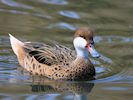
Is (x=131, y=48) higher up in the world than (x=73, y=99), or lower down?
higher up

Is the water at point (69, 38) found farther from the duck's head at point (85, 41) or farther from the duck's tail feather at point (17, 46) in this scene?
the duck's head at point (85, 41)

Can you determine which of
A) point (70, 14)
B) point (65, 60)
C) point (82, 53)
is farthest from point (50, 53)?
point (70, 14)

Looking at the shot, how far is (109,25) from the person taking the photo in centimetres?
1443

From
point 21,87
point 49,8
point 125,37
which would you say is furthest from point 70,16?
point 21,87

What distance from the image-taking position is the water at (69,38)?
1092 cm

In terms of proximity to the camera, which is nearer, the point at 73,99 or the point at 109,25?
the point at 73,99

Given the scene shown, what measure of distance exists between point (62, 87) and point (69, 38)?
2277mm

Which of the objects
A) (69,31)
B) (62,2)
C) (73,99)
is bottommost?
(73,99)

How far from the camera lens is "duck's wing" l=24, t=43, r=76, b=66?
11.8 metres

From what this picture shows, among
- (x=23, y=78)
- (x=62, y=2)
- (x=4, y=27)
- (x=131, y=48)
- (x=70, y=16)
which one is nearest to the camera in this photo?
(x=23, y=78)

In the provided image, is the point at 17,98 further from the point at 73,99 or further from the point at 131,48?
the point at 131,48

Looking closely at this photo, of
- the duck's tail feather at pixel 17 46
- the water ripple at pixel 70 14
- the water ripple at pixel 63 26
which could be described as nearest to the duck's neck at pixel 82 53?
the duck's tail feather at pixel 17 46

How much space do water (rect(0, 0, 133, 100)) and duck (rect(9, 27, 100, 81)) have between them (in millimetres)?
173

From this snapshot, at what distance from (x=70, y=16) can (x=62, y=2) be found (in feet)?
3.66
